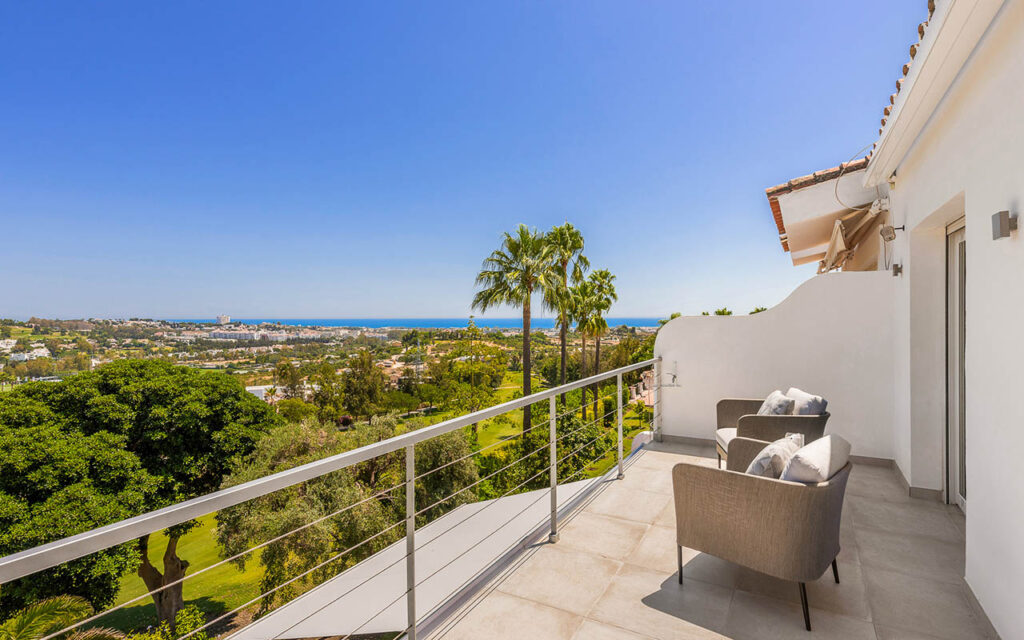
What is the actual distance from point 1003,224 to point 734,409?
2841 mm

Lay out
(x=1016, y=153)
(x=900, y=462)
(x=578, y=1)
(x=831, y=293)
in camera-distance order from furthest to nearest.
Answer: (x=578, y=1)
(x=831, y=293)
(x=900, y=462)
(x=1016, y=153)

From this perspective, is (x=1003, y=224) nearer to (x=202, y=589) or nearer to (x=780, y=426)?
(x=780, y=426)

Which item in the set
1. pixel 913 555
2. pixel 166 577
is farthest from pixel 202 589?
pixel 913 555

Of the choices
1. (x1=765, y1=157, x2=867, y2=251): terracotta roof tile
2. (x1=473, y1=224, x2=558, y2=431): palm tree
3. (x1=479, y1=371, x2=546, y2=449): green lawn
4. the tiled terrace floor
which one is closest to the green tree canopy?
(x1=473, y1=224, x2=558, y2=431): palm tree

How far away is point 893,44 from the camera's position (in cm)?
568

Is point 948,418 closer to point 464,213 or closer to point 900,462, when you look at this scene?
point 900,462

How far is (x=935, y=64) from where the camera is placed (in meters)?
2.27

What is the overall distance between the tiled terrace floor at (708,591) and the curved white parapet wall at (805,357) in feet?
4.85

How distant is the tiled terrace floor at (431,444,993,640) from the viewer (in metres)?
2.13

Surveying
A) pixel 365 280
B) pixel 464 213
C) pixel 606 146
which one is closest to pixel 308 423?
pixel 606 146

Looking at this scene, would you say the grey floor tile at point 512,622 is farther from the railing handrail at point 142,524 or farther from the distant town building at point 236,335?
the distant town building at point 236,335

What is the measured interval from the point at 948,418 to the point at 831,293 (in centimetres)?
167

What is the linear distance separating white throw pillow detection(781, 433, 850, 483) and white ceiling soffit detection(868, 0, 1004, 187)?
1.93m

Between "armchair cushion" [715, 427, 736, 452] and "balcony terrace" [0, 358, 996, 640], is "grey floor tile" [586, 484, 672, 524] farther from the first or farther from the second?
"armchair cushion" [715, 427, 736, 452]
